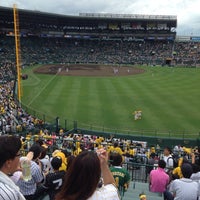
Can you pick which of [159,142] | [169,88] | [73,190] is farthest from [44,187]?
[169,88]

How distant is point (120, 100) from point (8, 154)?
34.4 metres

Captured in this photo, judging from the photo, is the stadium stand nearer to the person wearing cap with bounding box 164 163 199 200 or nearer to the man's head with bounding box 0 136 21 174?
the person wearing cap with bounding box 164 163 199 200

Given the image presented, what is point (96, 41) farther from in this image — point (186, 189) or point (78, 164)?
point (78, 164)

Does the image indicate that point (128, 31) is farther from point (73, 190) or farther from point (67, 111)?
point (73, 190)

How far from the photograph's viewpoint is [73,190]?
3602mm

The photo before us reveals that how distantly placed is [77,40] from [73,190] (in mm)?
97989

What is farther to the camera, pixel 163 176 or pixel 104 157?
pixel 163 176

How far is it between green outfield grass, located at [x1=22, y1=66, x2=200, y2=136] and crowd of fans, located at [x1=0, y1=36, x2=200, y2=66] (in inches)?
1063

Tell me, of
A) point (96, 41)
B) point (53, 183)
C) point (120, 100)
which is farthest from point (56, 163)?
point (96, 41)

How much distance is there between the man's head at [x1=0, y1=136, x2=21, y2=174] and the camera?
423 centimetres

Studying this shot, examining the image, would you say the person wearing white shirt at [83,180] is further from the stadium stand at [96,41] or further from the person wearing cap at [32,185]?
the stadium stand at [96,41]

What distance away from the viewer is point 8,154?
426 centimetres

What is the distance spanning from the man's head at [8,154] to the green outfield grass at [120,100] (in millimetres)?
23976

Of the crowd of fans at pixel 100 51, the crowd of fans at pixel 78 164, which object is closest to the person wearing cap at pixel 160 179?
the crowd of fans at pixel 78 164
